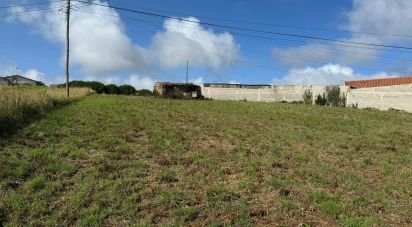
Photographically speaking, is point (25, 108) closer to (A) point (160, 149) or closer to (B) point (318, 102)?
(A) point (160, 149)

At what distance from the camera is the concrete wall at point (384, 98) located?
28.5m

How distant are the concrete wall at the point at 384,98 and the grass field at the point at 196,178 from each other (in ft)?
56.8

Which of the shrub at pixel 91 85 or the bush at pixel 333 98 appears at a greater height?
the shrub at pixel 91 85

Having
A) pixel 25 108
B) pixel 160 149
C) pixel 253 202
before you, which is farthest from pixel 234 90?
pixel 253 202

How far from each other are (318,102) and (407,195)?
28.6 meters

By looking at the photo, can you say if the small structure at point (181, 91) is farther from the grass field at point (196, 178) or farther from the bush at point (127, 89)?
the grass field at point (196, 178)

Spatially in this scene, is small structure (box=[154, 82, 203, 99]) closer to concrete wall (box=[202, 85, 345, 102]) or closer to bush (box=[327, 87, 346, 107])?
concrete wall (box=[202, 85, 345, 102])

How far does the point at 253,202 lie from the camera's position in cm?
648

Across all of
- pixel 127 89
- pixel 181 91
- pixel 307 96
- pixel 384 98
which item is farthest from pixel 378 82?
pixel 127 89

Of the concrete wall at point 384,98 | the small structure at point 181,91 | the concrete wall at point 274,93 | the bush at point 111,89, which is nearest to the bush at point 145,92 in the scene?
the bush at point 111,89

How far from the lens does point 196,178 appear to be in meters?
7.50

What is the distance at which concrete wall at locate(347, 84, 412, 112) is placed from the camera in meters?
28.5

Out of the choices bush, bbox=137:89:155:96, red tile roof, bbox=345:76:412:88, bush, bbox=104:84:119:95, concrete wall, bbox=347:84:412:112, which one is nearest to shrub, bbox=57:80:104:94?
bush, bbox=104:84:119:95

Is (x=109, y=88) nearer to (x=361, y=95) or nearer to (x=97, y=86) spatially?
(x=97, y=86)
